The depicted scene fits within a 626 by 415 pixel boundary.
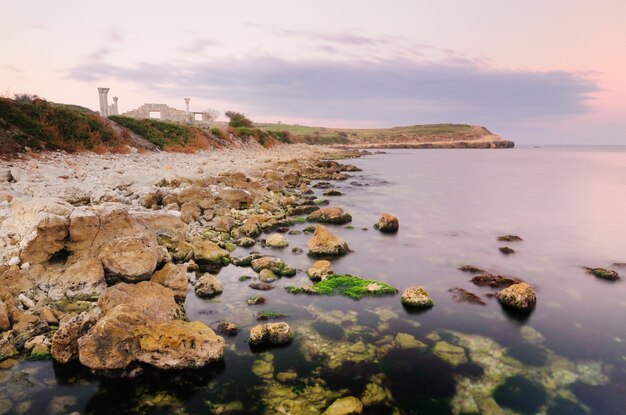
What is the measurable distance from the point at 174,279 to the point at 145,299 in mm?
1350

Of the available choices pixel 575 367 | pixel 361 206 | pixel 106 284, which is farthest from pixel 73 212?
pixel 361 206

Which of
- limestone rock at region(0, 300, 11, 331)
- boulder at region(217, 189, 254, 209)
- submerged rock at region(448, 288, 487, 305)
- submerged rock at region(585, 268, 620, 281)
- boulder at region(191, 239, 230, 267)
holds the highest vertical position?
boulder at region(217, 189, 254, 209)

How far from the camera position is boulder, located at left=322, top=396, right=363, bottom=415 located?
6.45 meters

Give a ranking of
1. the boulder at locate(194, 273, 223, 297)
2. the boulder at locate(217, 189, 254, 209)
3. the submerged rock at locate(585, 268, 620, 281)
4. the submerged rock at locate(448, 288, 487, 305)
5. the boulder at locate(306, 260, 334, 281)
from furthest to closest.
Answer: the boulder at locate(217, 189, 254, 209), the submerged rock at locate(585, 268, 620, 281), the boulder at locate(306, 260, 334, 281), the submerged rock at locate(448, 288, 487, 305), the boulder at locate(194, 273, 223, 297)

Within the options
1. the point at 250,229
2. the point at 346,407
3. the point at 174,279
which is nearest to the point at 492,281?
the point at 346,407

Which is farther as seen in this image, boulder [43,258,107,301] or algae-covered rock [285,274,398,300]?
algae-covered rock [285,274,398,300]

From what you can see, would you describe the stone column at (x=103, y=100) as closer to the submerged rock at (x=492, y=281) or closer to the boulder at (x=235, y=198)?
the boulder at (x=235, y=198)

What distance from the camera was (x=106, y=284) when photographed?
9.85 meters

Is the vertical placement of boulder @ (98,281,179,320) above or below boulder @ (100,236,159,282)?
below

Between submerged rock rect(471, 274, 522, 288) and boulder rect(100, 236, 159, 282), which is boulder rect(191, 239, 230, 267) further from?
submerged rock rect(471, 274, 522, 288)

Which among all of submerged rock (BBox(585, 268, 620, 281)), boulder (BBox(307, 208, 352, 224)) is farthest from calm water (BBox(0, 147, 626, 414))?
boulder (BBox(307, 208, 352, 224))

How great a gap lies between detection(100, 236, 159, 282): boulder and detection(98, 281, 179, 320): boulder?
720mm

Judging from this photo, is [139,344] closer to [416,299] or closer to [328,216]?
[416,299]

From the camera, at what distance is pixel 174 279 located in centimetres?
992
